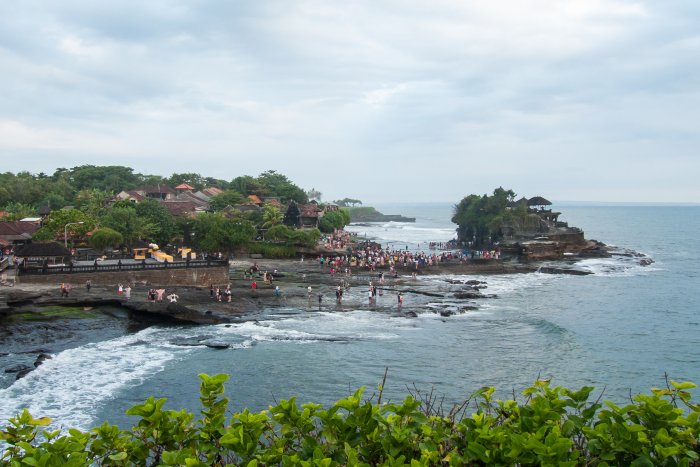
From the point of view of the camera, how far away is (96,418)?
18.2m

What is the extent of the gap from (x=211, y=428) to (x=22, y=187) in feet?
283

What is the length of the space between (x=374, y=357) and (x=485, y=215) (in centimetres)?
6151

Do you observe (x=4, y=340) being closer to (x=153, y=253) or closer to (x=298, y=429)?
(x=153, y=253)

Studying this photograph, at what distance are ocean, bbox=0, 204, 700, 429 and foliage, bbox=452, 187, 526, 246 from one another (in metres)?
37.2

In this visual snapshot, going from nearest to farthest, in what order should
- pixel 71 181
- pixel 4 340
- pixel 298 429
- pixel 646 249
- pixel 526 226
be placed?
1. pixel 298 429
2. pixel 4 340
3. pixel 526 226
4. pixel 646 249
5. pixel 71 181

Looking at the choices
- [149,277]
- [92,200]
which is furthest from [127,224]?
[92,200]

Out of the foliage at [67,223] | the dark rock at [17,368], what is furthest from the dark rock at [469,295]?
the foliage at [67,223]

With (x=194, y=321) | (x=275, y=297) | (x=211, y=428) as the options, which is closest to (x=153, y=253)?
(x=275, y=297)

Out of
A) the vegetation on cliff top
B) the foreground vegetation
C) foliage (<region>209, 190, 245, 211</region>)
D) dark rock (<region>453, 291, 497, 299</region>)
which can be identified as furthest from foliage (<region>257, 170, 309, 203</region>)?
the foreground vegetation

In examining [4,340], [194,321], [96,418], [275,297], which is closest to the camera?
[96,418]

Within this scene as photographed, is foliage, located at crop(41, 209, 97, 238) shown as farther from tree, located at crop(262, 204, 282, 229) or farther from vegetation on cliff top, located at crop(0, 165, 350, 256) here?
tree, located at crop(262, 204, 282, 229)

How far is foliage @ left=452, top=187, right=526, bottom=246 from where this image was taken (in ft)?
256

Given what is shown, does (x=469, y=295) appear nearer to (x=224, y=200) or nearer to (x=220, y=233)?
(x=220, y=233)

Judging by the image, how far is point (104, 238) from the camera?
48.2 meters
